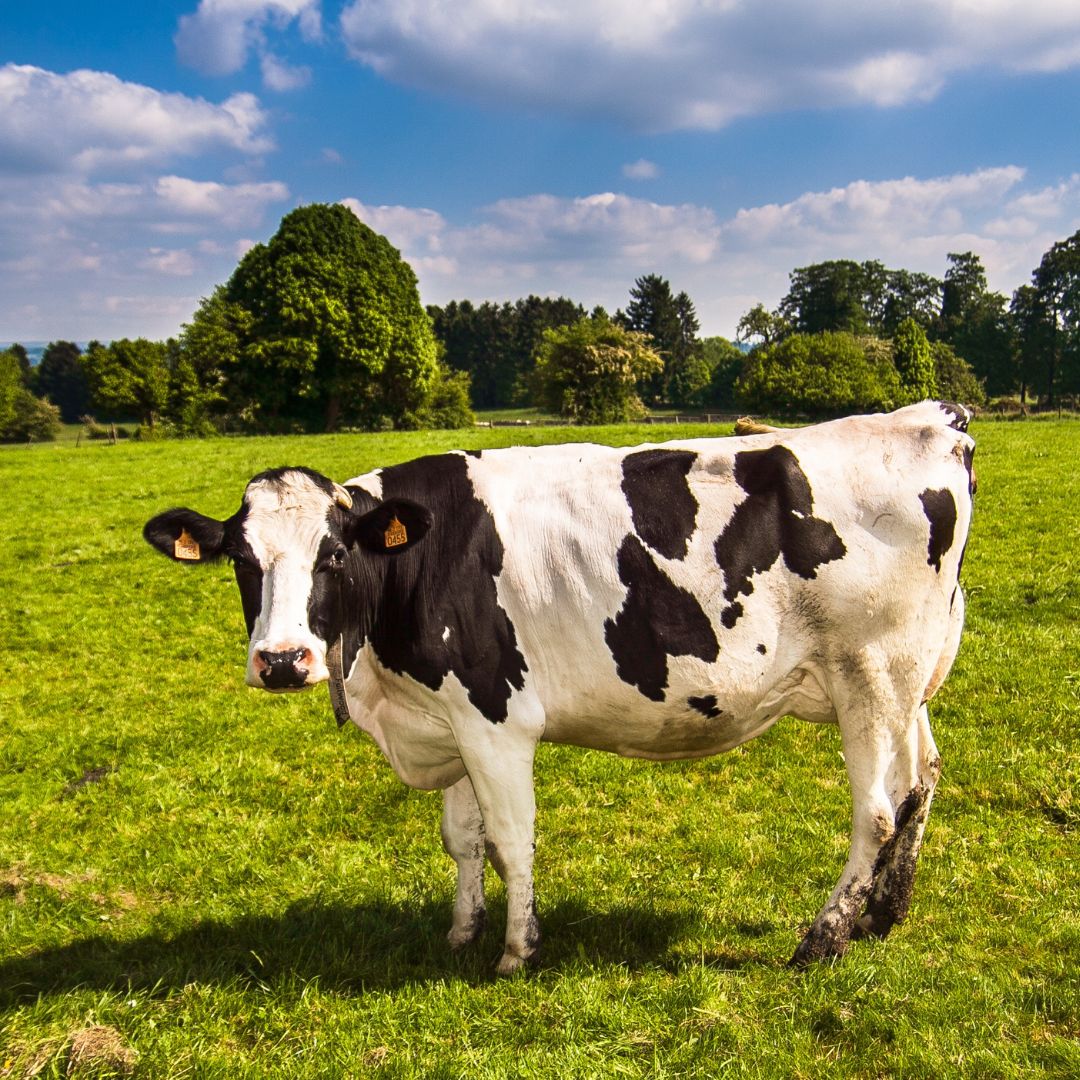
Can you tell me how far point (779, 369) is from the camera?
54781 millimetres

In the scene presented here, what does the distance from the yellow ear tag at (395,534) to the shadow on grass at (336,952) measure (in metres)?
2.32

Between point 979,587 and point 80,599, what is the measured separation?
13.7 metres

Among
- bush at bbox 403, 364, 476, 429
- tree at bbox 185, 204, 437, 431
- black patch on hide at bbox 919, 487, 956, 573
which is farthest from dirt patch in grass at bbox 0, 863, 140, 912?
bush at bbox 403, 364, 476, 429

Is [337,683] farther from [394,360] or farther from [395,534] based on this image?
[394,360]

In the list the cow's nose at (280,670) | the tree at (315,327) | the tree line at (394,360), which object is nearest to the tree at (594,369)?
the tree line at (394,360)

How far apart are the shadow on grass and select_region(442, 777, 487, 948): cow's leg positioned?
101 millimetres

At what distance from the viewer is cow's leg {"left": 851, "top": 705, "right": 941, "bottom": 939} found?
15.0 feet

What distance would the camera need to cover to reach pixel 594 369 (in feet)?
170

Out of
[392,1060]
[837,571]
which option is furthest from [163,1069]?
[837,571]

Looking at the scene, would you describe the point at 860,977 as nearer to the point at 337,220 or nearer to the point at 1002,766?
the point at 1002,766

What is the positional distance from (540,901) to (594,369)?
159 ft

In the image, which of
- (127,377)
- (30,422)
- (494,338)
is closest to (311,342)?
(127,377)

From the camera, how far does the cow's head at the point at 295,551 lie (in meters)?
3.72

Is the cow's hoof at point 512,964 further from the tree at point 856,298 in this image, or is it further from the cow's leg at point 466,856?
the tree at point 856,298
